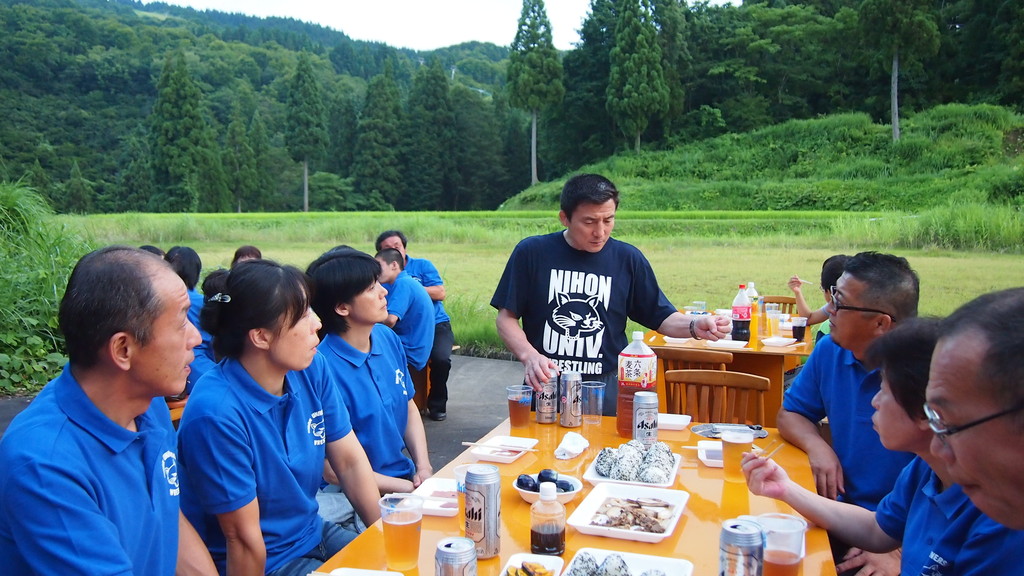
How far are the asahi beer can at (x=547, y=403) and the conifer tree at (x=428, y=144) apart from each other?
9.47 meters

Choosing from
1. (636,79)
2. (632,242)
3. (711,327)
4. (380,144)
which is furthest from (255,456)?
(380,144)

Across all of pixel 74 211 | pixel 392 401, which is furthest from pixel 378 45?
pixel 392 401

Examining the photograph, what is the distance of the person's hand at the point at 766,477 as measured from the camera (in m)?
1.92

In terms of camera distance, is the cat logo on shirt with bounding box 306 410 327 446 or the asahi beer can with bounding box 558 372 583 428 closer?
the cat logo on shirt with bounding box 306 410 327 446

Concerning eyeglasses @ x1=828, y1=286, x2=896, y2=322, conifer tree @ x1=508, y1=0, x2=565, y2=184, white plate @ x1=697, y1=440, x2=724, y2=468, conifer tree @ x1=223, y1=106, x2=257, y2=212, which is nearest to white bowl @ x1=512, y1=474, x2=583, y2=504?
white plate @ x1=697, y1=440, x2=724, y2=468

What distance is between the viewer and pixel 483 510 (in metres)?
1.68

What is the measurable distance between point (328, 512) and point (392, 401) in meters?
0.54

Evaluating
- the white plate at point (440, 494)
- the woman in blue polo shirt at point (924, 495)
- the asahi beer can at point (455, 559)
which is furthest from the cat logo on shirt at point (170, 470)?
the woman in blue polo shirt at point (924, 495)

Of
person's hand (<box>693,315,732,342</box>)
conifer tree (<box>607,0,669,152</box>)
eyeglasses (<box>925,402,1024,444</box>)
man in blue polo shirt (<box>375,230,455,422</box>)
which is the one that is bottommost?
man in blue polo shirt (<box>375,230,455,422</box>)

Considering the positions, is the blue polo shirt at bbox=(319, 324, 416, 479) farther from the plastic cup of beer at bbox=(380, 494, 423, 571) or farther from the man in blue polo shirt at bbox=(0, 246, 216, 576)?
the plastic cup of beer at bbox=(380, 494, 423, 571)

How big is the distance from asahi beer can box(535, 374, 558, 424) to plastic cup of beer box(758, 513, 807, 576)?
3.87 feet

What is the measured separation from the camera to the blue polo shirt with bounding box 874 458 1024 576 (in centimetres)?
148

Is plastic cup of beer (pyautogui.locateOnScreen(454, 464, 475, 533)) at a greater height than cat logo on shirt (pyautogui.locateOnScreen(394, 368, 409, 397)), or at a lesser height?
lesser

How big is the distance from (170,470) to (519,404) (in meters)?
1.32
